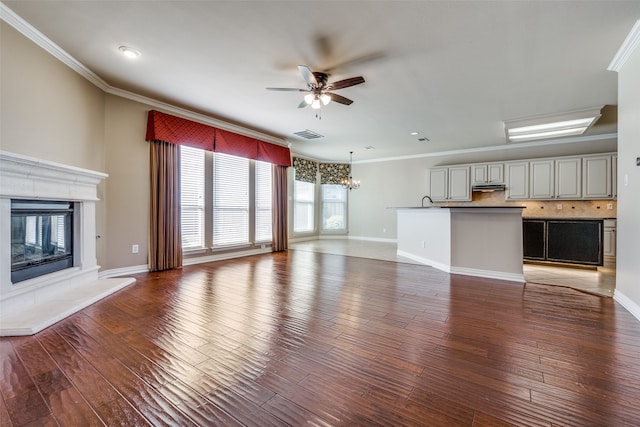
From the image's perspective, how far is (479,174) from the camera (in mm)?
7348

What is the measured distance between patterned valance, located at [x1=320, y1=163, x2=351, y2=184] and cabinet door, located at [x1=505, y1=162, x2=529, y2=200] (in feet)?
15.5

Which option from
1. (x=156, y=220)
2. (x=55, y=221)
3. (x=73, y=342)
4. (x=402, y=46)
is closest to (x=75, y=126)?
(x=55, y=221)

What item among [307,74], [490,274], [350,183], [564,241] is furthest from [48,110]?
[564,241]

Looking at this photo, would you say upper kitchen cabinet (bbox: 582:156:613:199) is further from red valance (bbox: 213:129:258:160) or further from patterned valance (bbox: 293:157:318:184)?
red valance (bbox: 213:129:258:160)

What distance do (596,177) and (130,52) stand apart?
869 centimetres

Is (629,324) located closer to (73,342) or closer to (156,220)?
(73,342)

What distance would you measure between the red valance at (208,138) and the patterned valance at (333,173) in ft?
9.01

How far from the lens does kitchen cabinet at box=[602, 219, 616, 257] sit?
553 centimetres

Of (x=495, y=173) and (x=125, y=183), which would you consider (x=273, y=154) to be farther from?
(x=495, y=173)

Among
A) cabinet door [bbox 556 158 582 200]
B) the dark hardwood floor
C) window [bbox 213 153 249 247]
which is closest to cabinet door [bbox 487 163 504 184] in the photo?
cabinet door [bbox 556 158 582 200]

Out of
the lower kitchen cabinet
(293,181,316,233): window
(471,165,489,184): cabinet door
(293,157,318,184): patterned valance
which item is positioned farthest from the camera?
(293,181,316,233): window

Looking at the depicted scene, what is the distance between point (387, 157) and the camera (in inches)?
355

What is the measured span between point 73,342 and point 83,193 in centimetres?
210

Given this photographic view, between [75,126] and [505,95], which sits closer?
[75,126]
